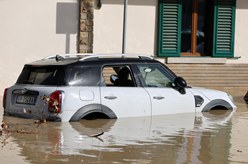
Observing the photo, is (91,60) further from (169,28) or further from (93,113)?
(169,28)

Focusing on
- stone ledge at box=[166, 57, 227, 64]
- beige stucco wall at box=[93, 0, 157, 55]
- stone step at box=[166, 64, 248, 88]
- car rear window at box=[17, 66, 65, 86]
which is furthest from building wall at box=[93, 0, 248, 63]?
car rear window at box=[17, 66, 65, 86]

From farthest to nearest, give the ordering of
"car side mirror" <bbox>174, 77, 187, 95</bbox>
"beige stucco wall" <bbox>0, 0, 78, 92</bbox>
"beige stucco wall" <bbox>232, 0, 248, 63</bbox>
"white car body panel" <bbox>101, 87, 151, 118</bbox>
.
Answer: "beige stucco wall" <bbox>232, 0, 248, 63</bbox>
"beige stucco wall" <bbox>0, 0, 78, 92</bbox>
"car side mirror" <bbox>174, 77, 187, 95</bbox>
"white car body panel" <bbox>101, 87, 151, 118</bbox>

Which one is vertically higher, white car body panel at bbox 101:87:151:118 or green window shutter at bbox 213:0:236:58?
green window shutter at bbox 213:0:236:58

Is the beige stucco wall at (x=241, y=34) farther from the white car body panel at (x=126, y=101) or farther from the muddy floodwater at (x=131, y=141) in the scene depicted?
the white car body panel at (x=126, y=101)

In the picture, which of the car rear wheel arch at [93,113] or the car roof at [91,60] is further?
the car roof at [91,60]

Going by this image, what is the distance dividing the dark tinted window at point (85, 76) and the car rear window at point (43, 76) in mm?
176

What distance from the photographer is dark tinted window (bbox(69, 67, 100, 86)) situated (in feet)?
32.7

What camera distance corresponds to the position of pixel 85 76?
1009 centimetres

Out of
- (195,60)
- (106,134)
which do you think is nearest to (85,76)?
(106,134)

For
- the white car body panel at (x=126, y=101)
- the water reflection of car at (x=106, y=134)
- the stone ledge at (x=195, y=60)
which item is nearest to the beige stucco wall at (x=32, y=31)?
the stone ledge at (x=195, y=60)

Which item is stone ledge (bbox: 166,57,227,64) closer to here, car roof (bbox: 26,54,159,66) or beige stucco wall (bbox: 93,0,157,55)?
beige stucco wall (bbox: 93,0,157,55)

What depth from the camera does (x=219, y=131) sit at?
9.93m

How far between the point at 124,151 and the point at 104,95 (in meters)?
2.08

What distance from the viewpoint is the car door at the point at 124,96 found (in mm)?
10117
